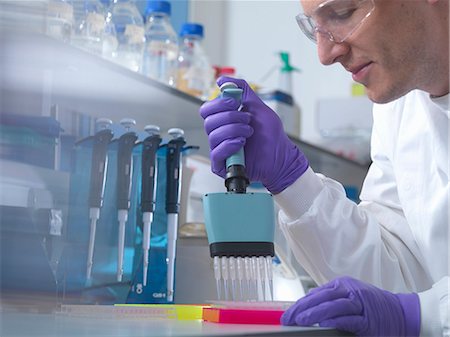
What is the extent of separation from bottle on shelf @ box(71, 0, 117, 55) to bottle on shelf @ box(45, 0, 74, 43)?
0.39ft

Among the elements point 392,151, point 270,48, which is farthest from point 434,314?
point 270,48

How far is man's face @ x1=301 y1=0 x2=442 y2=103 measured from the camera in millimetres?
1771

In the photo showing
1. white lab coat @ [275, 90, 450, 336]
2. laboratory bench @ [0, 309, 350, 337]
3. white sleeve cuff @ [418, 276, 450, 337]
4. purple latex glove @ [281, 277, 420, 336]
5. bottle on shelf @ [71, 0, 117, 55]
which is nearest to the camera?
laboratory bench @ [0, 309, 350, 337]

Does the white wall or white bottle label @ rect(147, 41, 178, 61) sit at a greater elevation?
the white wall

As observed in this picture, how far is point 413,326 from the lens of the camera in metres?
1.31

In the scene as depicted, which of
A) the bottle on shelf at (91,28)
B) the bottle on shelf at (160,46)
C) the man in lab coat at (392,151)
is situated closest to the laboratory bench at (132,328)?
the man in lab coat at (392,151)

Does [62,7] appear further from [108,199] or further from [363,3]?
[363,3]

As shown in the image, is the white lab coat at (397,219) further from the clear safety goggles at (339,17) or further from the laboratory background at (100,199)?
the clear safety goggles at (339,17)

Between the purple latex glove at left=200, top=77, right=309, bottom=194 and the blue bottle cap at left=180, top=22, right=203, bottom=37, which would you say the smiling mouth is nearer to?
the purple latex glove at left=200, top=77, right=309, bottom=194

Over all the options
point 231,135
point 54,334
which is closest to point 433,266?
point 231,135

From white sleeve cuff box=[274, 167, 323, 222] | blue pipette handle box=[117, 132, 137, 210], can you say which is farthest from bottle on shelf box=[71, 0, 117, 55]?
white sleeve cuff box=[274, 167, 323, 222]

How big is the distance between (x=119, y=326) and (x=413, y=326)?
0.50 metres

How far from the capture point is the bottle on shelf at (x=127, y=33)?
234 centimetres

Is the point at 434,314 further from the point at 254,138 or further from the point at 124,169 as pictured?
the point at 124,169
